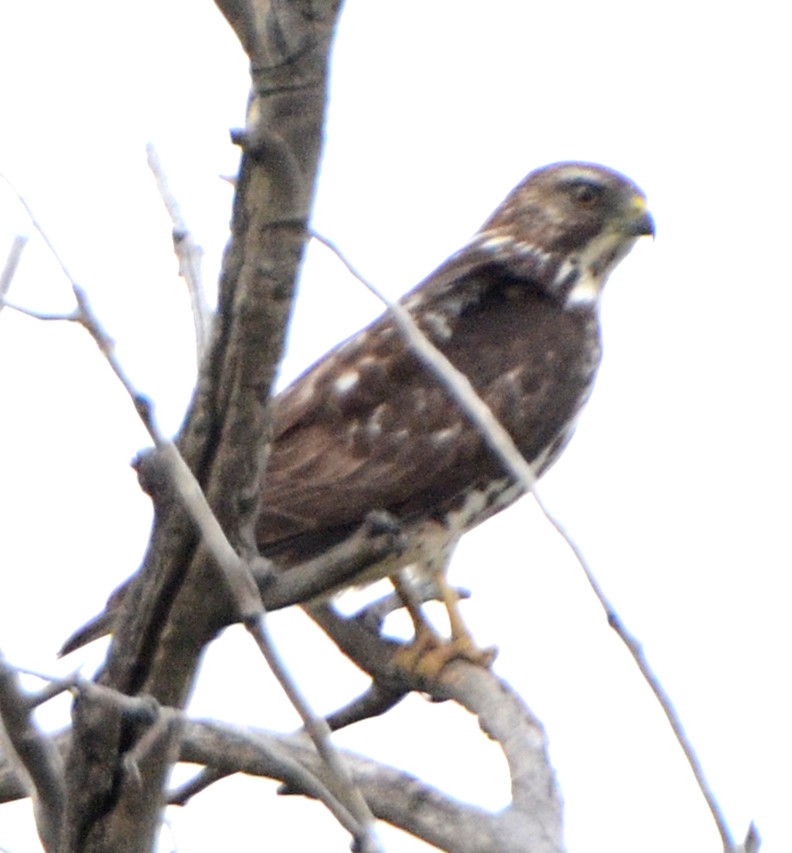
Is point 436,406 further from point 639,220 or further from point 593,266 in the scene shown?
point 639,220

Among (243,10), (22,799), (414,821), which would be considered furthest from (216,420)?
(22,799)

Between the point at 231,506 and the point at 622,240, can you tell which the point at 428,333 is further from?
the point at 231,506

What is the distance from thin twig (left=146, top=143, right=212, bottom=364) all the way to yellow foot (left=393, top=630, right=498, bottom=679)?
68.0 inches

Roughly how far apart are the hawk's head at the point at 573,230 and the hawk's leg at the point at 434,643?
4.17ft

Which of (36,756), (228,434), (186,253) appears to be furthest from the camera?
(186,253)

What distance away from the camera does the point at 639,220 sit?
6.02 m

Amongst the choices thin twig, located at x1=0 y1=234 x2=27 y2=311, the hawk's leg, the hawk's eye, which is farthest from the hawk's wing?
thin twig, located at x1=0 y1=234 x2=27 y2=311

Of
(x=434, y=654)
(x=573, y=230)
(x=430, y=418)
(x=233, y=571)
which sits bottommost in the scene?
(x=434, y=654)

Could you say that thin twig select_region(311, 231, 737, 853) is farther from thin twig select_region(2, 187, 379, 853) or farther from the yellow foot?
the yellow foot

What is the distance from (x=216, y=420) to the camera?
2.82m

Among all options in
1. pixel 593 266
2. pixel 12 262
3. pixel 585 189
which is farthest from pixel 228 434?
pixel 585 189

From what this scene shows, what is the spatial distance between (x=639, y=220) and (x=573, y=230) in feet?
0.77

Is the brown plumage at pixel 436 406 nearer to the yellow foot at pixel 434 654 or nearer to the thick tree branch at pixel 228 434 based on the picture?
the yellow foot at pixel 434 654

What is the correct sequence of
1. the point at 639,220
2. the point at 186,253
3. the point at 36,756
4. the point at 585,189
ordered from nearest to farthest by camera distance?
the point at 36,756, the point at 186,253, the point at 639,220, the point at 585,189
